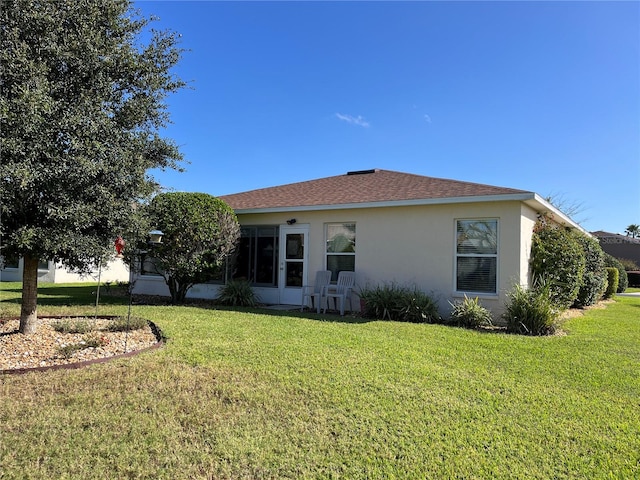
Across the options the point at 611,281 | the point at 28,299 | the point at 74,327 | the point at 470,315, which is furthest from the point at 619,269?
the point at 28,299

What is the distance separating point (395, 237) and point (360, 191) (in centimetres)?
221

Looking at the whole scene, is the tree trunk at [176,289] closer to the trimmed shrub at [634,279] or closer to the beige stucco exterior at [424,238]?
the beige stucco exterior at [424,238]

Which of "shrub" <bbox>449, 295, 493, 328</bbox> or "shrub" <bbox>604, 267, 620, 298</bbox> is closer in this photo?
"shrub" <bbox>449, 295, 493, 328</bbox>

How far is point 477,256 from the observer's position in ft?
31.2

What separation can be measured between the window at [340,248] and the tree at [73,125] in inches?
231

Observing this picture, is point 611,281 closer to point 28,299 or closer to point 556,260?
point 556,260

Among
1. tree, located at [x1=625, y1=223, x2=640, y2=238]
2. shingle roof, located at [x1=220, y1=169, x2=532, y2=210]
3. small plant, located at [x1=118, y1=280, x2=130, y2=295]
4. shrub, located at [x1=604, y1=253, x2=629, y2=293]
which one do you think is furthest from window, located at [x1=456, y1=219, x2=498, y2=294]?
tree, located at [x1=625, y1=223, x2=640, y2=238]

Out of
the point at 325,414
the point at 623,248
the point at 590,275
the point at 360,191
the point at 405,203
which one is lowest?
the point at 325,414

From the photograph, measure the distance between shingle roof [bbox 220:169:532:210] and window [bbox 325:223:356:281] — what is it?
77 cm

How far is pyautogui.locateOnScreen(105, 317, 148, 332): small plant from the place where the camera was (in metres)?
6.84

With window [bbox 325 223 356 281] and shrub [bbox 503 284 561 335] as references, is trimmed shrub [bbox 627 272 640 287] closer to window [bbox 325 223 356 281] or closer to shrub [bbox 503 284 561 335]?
shrub [bbox 503 284 561 335]

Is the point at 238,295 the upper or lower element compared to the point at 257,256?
lower

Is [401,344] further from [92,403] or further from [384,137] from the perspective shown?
[384,137]

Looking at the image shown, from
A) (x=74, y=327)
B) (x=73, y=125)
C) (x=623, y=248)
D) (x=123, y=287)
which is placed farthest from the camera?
(x=623, y=248)
